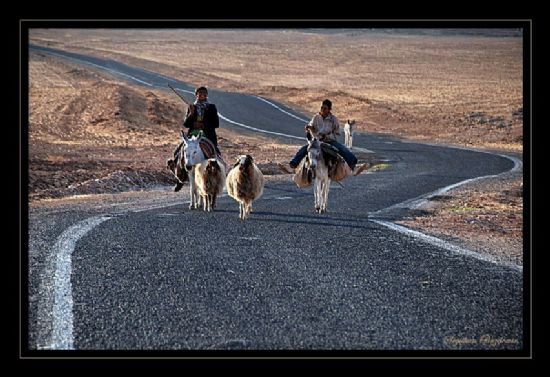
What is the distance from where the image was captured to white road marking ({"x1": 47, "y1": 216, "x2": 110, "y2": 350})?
258 inches

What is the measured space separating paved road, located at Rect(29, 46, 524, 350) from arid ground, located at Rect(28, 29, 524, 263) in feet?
6.39

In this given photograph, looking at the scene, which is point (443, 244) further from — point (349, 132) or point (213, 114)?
point (349, 132)

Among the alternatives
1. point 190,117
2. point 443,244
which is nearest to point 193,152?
point 190,117

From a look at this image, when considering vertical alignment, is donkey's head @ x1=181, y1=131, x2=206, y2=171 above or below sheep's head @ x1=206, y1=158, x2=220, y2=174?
above

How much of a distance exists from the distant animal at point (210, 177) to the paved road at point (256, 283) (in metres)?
0.40

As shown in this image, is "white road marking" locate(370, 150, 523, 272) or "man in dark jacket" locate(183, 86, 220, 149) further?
"man in dark jacket" locate(183, 86, 220, 149)

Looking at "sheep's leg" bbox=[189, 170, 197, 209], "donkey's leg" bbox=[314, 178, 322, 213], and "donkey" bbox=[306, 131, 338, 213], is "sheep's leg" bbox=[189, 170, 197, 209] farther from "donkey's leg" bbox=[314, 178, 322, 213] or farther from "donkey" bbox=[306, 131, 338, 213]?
"donkey's leg" bbox=[314, 178, 322, 213]

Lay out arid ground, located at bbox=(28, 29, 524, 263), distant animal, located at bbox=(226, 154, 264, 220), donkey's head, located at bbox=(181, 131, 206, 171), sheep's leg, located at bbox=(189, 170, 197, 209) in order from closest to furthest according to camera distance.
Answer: distant animal, located at bbox=(226, 154, 264, 220)
donkey's head, located at bbox=(181, 131, 206, 171)
sheep's leg, located at bbox=(189, 170, 197, 209)
arid ground, located at bbox=(28, 29, 524, 263)

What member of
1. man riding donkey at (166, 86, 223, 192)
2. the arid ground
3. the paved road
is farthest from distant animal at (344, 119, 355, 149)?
man riding donkey at (166, 86, 223, 192)

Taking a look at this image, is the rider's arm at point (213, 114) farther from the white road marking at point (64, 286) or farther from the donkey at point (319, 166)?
the white road marking at point (64, 286)

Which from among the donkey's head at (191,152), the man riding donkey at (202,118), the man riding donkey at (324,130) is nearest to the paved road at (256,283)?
the donkey's head at (191,152)

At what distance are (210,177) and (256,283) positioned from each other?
19.8 feet

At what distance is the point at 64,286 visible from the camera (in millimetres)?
8422
